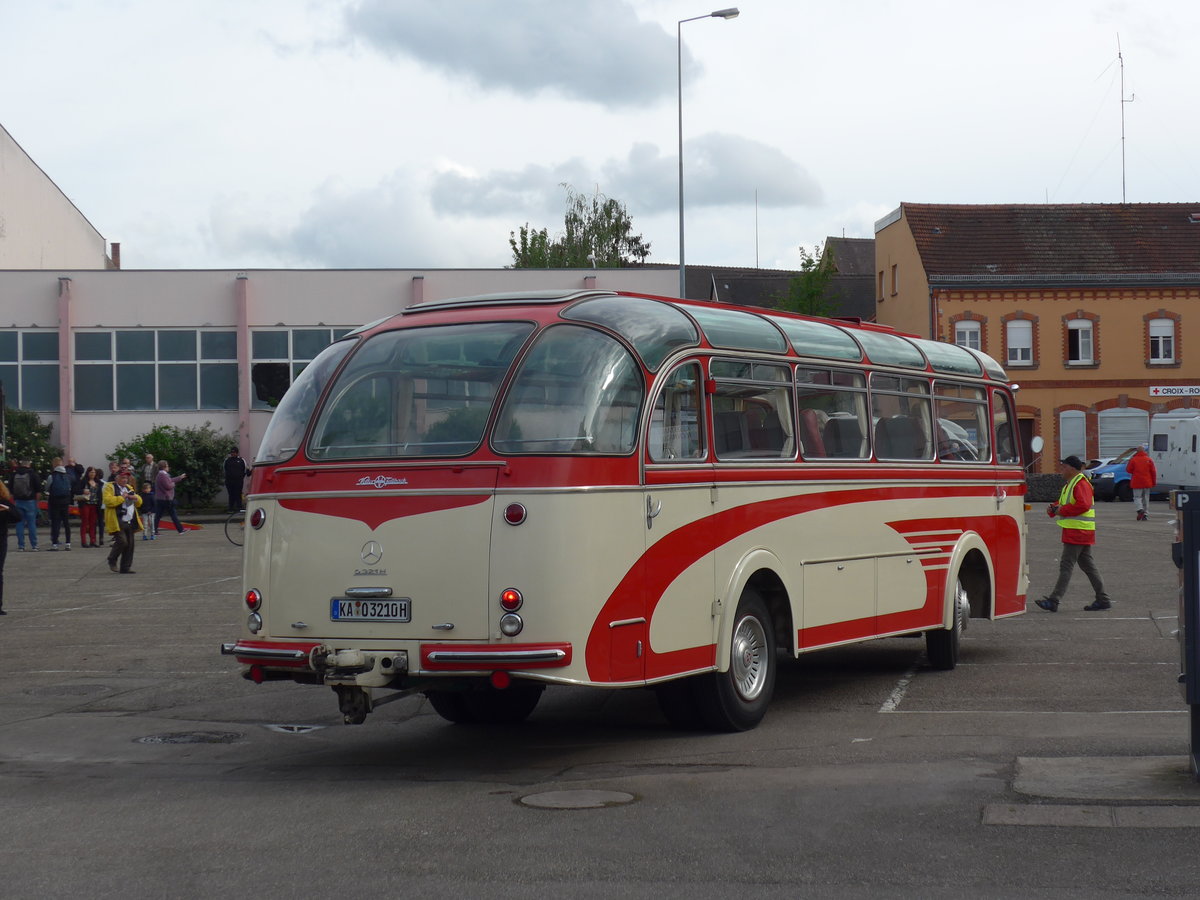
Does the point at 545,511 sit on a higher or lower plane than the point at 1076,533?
higher

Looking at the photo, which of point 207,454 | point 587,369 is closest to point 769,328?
point 587,369

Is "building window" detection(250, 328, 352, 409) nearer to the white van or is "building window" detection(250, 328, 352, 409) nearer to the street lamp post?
the street lamp post

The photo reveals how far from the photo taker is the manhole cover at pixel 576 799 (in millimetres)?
7887

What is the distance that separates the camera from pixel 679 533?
9.60m

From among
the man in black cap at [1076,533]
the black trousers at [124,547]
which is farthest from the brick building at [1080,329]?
the man in black cap at [1076,533]

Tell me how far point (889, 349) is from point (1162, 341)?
173 feet

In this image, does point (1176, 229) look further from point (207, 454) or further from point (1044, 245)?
point (207, 454)

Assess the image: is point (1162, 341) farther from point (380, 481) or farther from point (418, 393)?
Result: point (380, 481)

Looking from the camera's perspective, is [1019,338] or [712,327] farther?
[1019,338]

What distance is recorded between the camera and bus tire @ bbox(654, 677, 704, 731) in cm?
1005

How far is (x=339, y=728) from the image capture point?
36.3ft

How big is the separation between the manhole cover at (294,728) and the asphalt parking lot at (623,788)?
0.05 m

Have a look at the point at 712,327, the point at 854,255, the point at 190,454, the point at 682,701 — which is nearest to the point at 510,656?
the point at 682,701

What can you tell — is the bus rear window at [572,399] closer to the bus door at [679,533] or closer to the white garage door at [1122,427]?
the bus door at [679,533]
